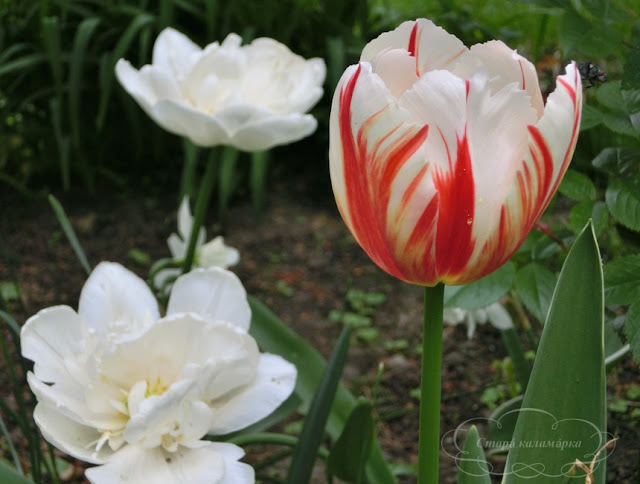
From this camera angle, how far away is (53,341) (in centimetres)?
83

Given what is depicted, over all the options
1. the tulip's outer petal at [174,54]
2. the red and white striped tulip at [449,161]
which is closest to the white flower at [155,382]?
the red and white striped tulip at [449,161]

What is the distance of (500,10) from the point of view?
2965 mm

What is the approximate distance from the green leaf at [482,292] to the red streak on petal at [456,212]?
13.2 inches

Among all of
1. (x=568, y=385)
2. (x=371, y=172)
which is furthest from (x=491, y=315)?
(x=371, y=172)

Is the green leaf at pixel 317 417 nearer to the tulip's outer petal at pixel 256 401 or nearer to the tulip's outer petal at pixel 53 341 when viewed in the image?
the tulip's outer petal at pixel 256 401

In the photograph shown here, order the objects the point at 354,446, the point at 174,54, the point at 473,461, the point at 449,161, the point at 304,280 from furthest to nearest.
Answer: the point at 304,280 → the point at 174,54 → the point at 354,446 → the point at 473,461 → the point at 449,161

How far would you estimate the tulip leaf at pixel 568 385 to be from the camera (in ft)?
1.99

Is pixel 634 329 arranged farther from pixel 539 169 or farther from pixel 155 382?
pixel 155 382

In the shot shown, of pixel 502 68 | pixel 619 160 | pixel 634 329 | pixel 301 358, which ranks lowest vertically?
pixel 301 358

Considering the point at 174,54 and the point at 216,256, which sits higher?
the point at 174,54

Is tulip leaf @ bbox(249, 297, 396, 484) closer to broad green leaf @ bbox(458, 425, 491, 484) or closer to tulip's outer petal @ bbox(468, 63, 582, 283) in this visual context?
broad green leaf @ bbox(458, 425, 491, 484)

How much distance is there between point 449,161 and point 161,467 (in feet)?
1.34

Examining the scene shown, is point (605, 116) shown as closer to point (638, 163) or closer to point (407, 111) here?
point (638, 163)

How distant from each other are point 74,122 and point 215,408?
1907 mm
